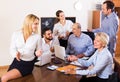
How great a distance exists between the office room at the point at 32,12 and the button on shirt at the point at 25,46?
83.7 inches

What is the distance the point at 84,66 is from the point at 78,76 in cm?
31

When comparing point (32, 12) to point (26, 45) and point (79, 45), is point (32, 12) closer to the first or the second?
point (79, 45)

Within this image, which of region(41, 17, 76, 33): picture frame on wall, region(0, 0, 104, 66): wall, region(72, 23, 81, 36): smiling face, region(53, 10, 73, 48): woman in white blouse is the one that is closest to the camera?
region(72, 23, 81, 36): smiling face

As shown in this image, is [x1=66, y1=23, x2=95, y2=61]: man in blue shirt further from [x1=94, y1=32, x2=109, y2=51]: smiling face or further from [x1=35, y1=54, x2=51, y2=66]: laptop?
[x1=94, y1=32, x2=109, y2=51]: smiling face

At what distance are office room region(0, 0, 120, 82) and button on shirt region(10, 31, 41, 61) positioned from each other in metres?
2.13

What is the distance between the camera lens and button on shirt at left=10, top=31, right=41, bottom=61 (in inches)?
88.7

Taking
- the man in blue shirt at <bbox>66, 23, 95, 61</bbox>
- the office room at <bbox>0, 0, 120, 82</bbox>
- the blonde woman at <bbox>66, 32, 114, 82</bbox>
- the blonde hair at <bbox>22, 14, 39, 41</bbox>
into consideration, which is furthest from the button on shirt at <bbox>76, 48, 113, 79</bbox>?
the office room at <bbox>0, 0, 120, 82</bbox>

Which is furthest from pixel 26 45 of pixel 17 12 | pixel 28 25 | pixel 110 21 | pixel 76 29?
pixel 17 12

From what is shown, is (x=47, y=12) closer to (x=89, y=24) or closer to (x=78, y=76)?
(x=89, y=24)

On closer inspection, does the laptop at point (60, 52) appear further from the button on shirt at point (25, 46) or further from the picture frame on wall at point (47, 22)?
the picture frame on wall at point (47, 22)

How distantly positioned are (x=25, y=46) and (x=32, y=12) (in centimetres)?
244

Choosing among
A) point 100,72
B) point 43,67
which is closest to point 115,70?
point 100,72

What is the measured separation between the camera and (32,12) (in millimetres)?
4586

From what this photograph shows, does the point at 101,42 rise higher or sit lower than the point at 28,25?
lower
